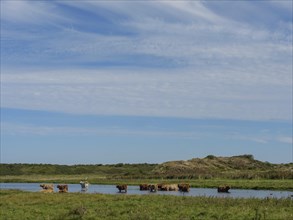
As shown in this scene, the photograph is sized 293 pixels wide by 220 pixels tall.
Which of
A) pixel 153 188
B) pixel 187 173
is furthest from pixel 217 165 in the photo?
pixel 153 188

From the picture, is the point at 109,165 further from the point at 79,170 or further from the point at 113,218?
the point at 113,218

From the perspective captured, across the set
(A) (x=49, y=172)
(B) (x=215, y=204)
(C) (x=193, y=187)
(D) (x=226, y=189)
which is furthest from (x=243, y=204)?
(A) (x=49, y=172)

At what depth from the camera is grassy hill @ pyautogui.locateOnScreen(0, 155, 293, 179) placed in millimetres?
96519

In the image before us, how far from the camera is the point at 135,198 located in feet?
139

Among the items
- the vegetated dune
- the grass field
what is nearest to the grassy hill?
the vegetated dune

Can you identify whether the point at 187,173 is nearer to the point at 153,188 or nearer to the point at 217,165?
the point at 217,165

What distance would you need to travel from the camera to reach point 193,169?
421ft

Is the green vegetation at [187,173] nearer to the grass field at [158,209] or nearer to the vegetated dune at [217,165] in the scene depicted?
the vegetated dune at [217,165]

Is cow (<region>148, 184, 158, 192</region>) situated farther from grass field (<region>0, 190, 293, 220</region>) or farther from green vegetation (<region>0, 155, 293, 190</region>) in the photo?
grass field (<region>0, 190, 293, 220</region>)

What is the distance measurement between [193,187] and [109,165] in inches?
4628

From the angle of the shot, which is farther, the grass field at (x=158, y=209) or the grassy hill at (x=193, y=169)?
the grassy hill at (x=193, y=169)

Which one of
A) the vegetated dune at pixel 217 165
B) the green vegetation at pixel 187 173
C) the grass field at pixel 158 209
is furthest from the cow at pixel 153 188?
the vegetated dune at pixel 217 165

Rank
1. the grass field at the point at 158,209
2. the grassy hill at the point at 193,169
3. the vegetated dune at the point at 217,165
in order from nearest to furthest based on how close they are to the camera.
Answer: the grass field at the point at 158,209, the grassy hill at the point at 193,169, the vegetated dune at the point at 217,165

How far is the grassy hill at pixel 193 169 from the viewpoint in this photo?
9652cm
